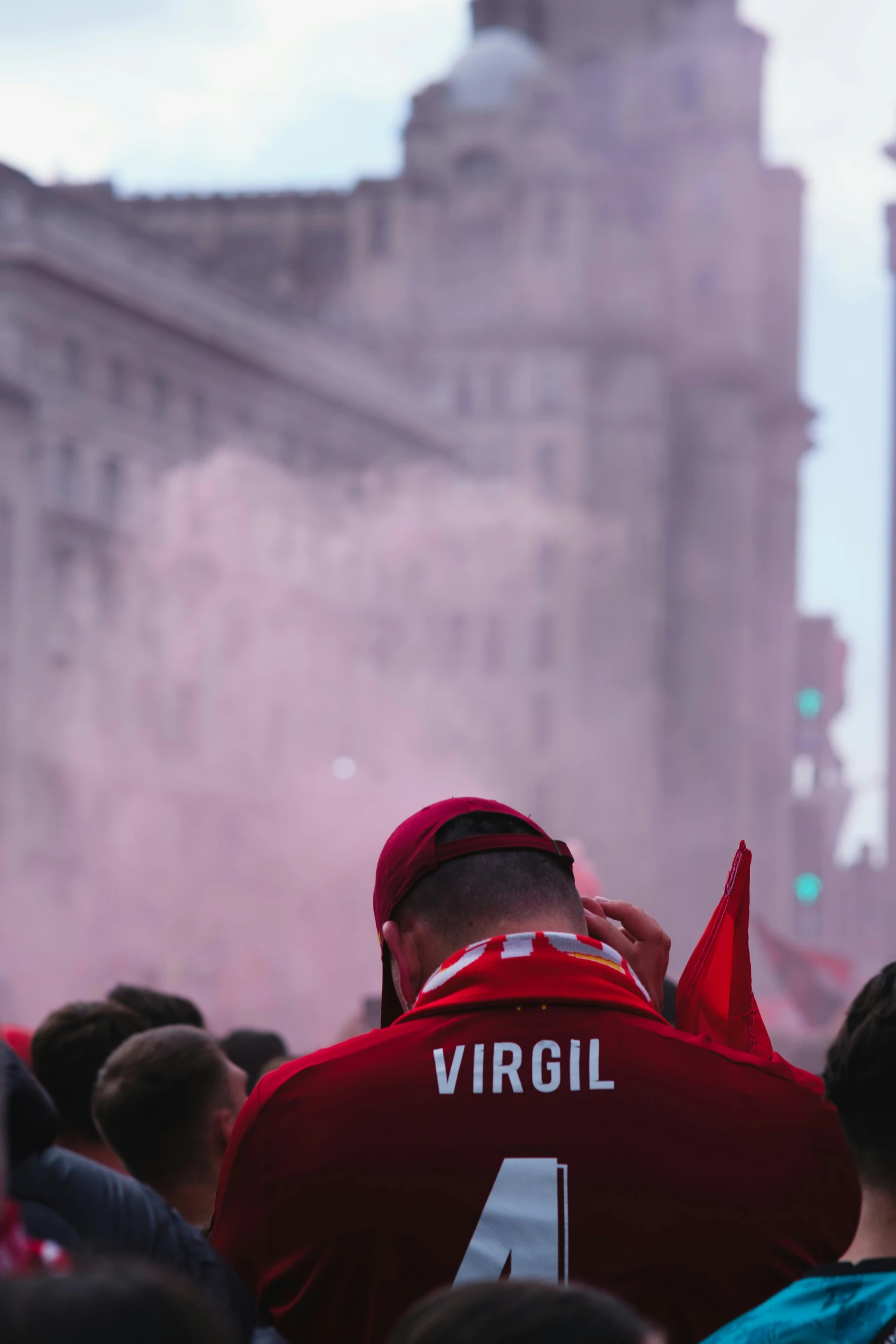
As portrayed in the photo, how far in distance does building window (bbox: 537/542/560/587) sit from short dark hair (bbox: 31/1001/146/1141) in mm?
56016

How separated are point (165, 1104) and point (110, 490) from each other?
1478 inches

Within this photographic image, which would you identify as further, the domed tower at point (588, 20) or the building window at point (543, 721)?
the domed tower at point (588, 20)

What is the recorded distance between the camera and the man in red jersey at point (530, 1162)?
2154 mm

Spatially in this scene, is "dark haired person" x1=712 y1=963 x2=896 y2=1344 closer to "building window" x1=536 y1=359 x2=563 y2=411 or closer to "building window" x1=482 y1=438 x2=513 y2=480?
"building window" x1=482 y1=438 x2=513 y2=480

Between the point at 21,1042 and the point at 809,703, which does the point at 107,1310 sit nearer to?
the point at 21,1042

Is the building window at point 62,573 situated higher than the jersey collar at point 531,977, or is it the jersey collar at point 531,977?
the building window at point 62,573

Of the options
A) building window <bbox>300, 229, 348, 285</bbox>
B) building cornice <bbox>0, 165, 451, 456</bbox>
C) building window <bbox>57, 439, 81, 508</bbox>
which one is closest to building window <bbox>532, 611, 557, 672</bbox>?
building cornice <bbox>0, 165, 451, 456</bbox>

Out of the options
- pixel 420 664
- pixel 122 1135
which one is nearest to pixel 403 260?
pixel 420 664

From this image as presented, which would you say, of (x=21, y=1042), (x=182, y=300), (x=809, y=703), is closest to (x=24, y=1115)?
(x=21, y=1042)

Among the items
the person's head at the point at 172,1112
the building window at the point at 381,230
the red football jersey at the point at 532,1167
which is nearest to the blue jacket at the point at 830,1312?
the red football jersey at the point at 532,1167

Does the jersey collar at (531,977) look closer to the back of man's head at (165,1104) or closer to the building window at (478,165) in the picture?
the back of man's head at (165,1104)

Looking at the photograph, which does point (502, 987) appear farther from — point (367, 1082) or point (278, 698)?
point (278, 698)

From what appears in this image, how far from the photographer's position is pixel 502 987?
2.26 m

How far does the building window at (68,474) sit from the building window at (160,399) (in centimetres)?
392
